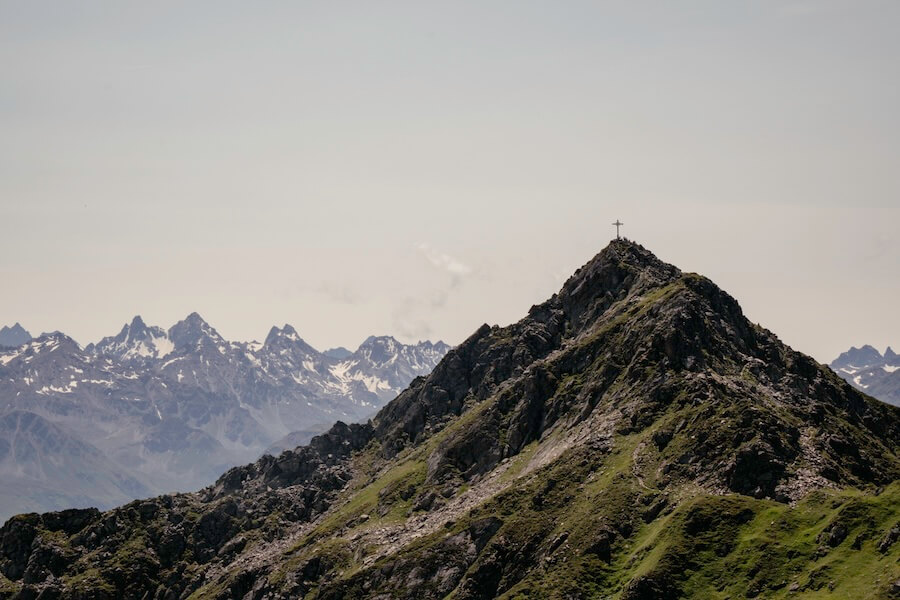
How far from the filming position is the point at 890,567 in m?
189

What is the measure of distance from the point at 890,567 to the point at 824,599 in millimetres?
12787

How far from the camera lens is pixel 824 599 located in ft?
633
